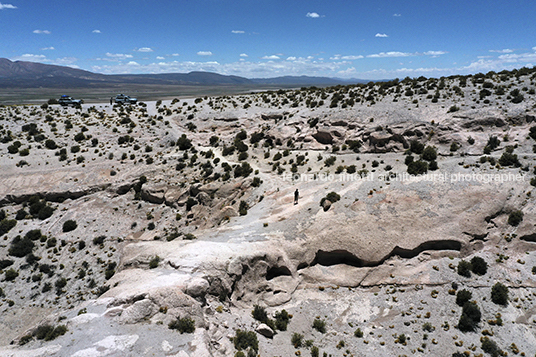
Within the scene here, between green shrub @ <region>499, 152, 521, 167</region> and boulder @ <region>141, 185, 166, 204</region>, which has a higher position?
green shrub @ <region>499, 152, 521, 167</region>

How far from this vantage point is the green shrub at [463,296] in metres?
21.2

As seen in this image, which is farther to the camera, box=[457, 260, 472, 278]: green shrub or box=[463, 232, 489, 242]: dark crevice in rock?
box=[463, 232, 489, 242]: dark crevice in rock

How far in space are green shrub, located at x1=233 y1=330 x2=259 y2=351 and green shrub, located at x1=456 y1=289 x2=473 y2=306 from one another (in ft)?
52.7

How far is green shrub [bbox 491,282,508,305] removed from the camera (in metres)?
20.8

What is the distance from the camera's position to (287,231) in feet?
90.3

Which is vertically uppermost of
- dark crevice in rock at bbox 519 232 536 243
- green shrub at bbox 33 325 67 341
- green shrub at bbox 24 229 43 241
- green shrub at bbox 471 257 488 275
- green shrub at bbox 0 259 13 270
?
dark crevice in rock at bbox 519 232 536 243

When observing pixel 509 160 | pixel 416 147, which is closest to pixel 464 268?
pixel 509 160

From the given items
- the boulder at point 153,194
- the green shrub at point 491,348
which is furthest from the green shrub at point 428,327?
the boulder at point 153,194

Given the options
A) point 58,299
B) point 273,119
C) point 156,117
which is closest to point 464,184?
point 273,119

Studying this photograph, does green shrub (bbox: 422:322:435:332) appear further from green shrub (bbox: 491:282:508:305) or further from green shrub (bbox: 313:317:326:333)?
green shrub (bbox: 313:317:326:333)

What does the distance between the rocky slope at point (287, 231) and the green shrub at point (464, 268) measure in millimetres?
334

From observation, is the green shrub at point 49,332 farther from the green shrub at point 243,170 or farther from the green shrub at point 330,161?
the green shrub at point 330,161

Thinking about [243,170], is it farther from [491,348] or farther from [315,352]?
[491,348]

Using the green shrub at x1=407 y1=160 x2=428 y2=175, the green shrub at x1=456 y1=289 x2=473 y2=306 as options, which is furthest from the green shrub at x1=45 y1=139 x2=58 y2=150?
the green shrub at x1=456 y1=289 x2=473 y2=306
